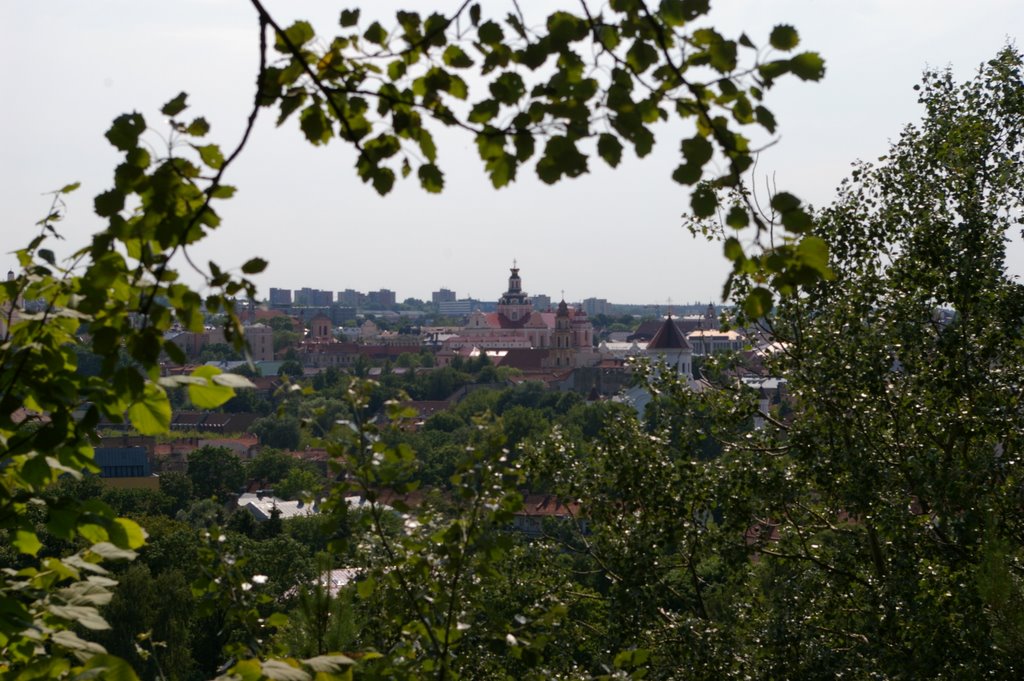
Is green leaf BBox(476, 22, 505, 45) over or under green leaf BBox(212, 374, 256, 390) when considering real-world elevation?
over

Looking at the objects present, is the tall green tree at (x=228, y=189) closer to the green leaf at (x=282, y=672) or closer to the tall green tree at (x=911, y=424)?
the green leaf at (x=282, y=672)

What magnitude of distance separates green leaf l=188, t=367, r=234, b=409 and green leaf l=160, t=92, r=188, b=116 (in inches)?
14.5

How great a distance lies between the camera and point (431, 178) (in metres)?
1.77

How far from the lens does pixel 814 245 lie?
58.2 inches

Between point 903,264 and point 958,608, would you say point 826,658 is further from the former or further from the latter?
point 903,264

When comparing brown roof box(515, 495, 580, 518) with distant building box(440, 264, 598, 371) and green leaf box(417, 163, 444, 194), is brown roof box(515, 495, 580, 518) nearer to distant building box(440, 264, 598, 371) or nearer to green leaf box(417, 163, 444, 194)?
green leaf box(417, 163, 444, 194)

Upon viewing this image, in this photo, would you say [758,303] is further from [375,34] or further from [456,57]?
[375,34]

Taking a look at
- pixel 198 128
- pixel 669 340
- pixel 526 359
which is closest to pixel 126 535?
pixel 198 128

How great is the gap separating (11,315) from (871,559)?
16.1 feet

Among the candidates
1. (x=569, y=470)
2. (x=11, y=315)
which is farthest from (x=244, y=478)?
(x=11, y=315)

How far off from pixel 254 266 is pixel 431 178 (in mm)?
285

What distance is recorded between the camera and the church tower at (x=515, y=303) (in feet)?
366

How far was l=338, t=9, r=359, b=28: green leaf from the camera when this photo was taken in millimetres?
1709

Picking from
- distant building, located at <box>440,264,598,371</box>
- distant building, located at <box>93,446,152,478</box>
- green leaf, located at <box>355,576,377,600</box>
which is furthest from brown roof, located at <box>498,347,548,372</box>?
green leaf, located at <box>355,576,377,600</box>
